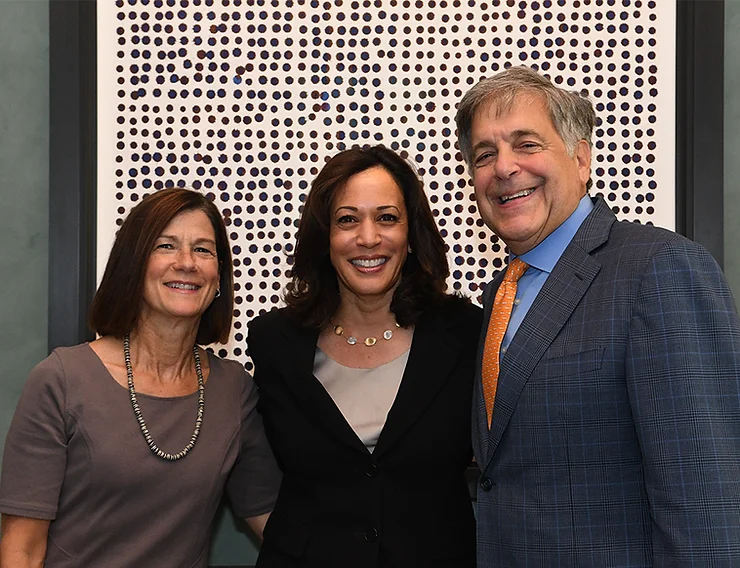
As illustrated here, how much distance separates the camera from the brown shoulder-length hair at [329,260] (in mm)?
1899

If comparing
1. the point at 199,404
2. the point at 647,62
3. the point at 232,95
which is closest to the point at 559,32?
the point at 647,62

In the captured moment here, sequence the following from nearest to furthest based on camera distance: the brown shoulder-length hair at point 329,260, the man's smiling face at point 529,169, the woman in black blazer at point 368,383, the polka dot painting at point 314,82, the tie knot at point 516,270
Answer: the man's smiling face at point 529,169 → the tie knot at point 516,270 → the woman in black blazer at point 368,383 → the brown shoulder-length hair at point 329,260 → the polka dot painting at point 314,82

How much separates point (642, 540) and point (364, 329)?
837 mm

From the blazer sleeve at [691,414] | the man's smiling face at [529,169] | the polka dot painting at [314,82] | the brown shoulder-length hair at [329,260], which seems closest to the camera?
the blazer sleeve at [691,414]

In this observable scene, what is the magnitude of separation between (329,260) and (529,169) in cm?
67

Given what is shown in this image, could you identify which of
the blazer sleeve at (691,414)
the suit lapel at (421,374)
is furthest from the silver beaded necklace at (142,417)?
the blazer sleeve at (691,414)

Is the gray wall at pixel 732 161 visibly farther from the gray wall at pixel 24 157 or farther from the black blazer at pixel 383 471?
the gray wall at pixel 24 157

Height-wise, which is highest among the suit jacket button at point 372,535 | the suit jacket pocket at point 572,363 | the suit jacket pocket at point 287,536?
the suit jacket pocket at point 572,363

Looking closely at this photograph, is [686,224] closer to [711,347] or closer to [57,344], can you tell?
[711,347]

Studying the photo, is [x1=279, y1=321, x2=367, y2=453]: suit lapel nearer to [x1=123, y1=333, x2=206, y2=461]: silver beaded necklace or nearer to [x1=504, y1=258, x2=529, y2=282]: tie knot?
[x1=123, y1=333, x2=206, y2=461]: silver beaded necklace

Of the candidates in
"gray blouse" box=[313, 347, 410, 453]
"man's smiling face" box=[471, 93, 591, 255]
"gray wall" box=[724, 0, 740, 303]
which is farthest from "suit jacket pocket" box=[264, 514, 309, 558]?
"gray wall" box=[724, 0, 740, 303]

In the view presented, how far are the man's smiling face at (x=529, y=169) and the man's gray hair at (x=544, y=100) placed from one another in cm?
1

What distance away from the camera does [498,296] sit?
65.4 inches

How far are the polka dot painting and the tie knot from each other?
596 mm
